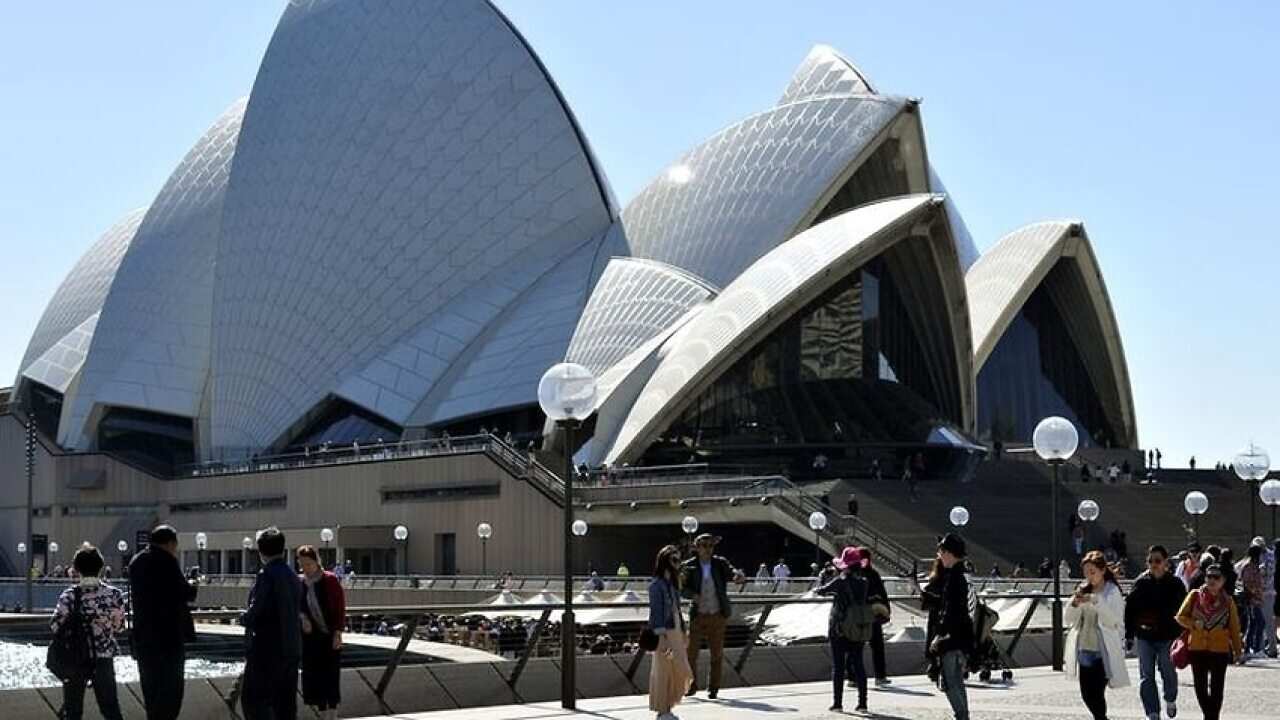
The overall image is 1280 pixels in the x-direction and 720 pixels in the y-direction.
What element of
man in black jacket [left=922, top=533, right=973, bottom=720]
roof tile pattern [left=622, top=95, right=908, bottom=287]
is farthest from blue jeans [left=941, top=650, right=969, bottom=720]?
roof tile pattern [left=622, top=95, right=908, bottom=287]

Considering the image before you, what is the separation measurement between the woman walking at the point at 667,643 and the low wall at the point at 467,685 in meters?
1.40

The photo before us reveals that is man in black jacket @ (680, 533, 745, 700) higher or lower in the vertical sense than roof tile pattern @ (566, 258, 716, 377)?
lower

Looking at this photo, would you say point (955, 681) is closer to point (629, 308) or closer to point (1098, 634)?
point (1098, 634)

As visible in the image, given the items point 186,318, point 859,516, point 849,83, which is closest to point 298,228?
point 186,318

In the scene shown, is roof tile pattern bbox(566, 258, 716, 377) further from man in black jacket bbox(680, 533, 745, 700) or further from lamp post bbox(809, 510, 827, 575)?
man in black jacket bbox(680, 533, 745, 700)

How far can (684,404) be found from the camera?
1660 inches

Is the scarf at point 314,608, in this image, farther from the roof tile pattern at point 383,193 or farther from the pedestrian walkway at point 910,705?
the roof tile pattern at point 383,193

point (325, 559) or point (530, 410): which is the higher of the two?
point (530, 410)

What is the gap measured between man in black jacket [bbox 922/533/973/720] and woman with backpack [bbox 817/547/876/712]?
83.5 inches

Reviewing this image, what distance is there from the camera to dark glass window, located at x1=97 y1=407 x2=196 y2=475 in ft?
201

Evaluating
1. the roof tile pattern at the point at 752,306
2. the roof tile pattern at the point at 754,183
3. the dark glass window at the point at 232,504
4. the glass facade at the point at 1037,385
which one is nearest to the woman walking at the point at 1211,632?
the roof tile pattern at the point at 752,306

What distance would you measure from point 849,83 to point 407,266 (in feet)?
45.7

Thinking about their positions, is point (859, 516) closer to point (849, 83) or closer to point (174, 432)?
point (849, 83)

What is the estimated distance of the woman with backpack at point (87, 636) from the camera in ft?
33.7
